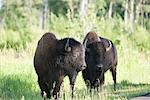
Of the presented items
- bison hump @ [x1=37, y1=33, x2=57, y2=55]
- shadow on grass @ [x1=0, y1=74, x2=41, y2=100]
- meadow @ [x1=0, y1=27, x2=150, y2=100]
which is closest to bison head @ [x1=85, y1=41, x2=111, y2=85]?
meadow @ [x1=0, y1=27, x2=150, y2=100]

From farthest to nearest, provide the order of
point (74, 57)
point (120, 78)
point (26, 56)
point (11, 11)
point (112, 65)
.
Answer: point (11, 11)
point (26, 56)
point (120, 78)
point (112, 65)
point (74, 57)

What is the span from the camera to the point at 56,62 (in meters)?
12.4

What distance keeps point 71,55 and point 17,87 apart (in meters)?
2.83

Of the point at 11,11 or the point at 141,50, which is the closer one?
the point at 141,50

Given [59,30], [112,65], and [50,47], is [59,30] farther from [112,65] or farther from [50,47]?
[50,47]

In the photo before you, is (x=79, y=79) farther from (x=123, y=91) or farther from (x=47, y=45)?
(x=47, y=45)

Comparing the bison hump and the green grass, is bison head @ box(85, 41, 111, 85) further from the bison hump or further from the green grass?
the bison hump

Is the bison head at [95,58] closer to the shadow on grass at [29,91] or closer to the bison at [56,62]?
the shadow on grass at [29,91]

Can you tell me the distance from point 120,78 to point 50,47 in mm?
6326

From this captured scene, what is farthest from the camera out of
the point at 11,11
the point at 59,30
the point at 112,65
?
the point at 11,11

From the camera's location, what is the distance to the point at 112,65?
1627 centimetres

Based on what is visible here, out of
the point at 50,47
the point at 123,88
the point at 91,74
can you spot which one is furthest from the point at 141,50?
the point at 50,47

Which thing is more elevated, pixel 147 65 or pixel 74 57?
pixel 74 57

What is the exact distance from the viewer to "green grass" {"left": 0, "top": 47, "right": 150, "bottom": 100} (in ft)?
44.8
